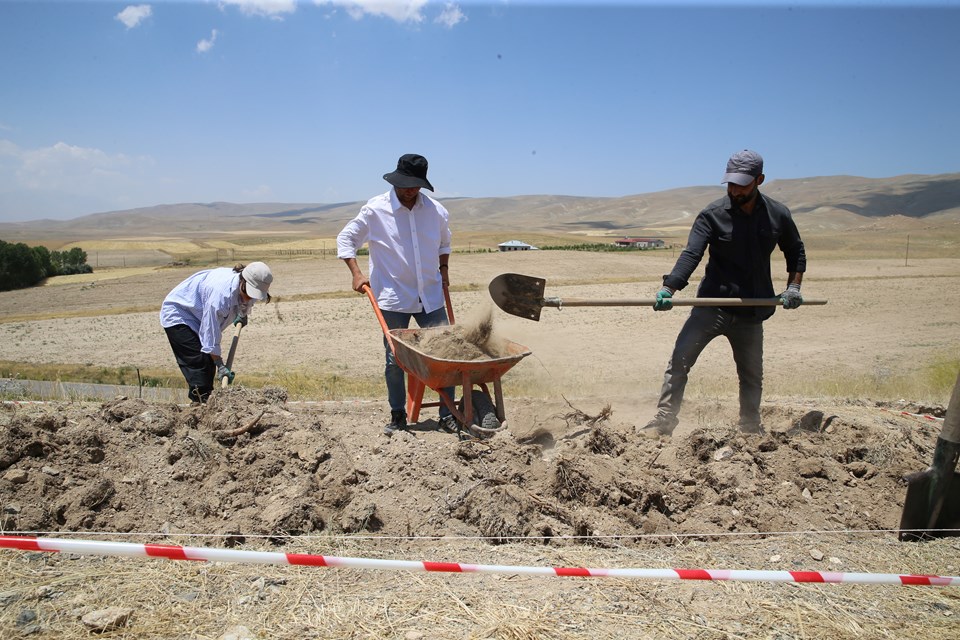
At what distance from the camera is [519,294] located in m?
5.17

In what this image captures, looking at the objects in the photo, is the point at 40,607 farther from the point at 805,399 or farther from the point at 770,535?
the point at 805,399

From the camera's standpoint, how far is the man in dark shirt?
4785 millimetres

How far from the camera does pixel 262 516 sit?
354 centimetres

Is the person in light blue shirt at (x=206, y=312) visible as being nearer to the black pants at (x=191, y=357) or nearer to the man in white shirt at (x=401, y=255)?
the black pants at (x=191, y=357)

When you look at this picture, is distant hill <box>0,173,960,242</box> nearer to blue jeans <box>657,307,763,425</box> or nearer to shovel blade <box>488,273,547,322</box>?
blue jeans <box>657,307,763,425</box>

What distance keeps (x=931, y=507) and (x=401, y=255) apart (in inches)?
140

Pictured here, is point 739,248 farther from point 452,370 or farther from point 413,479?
point 413,479

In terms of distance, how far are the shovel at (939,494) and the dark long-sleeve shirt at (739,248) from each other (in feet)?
5.29

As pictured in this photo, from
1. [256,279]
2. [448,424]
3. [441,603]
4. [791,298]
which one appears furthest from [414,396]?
[791,298]

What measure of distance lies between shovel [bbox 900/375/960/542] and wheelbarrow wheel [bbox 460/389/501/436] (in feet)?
7.85

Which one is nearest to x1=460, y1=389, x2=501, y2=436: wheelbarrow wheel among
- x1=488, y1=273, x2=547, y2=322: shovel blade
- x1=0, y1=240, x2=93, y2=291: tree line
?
x1=488, y1=273, x2=547, y2=322: shovel blade

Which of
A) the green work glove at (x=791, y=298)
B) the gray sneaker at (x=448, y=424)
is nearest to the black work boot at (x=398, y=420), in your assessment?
the gray sneaker at (x=448, y=424)

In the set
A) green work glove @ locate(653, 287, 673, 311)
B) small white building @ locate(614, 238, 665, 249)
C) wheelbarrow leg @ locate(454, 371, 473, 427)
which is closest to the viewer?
wheelbarrow leg @ locate(454, 371, 473, 427)

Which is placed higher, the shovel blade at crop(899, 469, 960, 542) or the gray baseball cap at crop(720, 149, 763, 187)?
the gray baseball cap at crop(720, 149, 763, 187)
